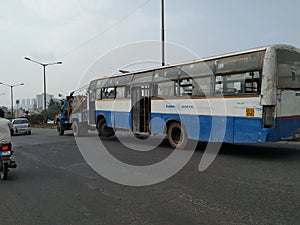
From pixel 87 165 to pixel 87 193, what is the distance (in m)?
2.57

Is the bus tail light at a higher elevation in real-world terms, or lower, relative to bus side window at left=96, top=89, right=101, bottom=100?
lower

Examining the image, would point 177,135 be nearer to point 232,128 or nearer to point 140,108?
point 140,108

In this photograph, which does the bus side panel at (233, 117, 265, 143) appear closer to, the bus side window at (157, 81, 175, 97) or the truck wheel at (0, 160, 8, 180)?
the bus side window at (157, 81, 175, 97)

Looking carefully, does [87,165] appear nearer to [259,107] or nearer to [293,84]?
[259,107]

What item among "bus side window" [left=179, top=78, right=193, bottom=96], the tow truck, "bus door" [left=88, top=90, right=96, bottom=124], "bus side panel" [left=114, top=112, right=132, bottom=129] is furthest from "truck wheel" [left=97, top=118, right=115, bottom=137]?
"bus side window" [left=179, top=78, right=193, bottom=96]

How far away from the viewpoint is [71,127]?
60.2 ft

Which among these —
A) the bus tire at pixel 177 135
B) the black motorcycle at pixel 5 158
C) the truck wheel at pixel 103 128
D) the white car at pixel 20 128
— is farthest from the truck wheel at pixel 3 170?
the white car at pixel 20 128

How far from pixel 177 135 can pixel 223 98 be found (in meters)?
2.68

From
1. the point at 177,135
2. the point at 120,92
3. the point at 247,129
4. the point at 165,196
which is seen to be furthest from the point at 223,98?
the point at 120,92

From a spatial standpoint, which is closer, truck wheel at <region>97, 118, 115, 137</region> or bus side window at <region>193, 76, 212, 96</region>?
bus side window at <region>193, 76, 212, 96</region>

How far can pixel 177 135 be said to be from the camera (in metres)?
10.2

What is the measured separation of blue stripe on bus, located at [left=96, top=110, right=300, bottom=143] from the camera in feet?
24.3

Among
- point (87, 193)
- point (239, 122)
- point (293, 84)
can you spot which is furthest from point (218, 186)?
point (293, 84)

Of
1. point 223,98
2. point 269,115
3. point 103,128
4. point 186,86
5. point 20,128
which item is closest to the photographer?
point 269,115
